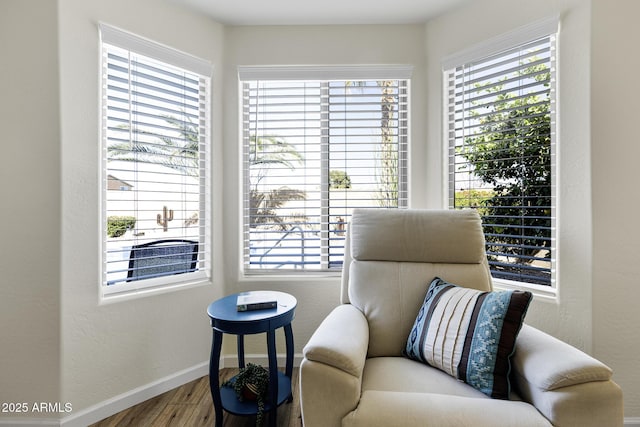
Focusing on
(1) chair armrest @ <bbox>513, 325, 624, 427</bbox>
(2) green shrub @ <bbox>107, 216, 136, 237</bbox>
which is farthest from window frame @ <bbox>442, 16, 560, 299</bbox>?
(2) green shrub @ <bbox>107, 216, 136, 237</bbox>

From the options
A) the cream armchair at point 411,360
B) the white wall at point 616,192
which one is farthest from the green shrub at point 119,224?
the white wall at point 616,192

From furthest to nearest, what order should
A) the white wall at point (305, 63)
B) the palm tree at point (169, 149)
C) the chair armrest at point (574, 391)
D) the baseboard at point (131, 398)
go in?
the white wall at point (305, 63) → the palm tree at point (169, 149) → the baseboard at point (131, 398) → the chair armrest at point (574, 391)

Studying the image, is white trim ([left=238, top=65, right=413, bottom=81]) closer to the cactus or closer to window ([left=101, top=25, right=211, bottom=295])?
window ([left=101, top=25, right=211, bottom=295])

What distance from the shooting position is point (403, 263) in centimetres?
165

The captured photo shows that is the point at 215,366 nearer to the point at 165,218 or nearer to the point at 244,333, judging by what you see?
the point at 244,333

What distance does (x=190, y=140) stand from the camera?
2107mm

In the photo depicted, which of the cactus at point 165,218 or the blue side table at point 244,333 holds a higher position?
the cactus at point 165,218

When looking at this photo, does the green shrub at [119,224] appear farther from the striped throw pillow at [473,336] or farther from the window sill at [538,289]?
the window sill at [538,289]

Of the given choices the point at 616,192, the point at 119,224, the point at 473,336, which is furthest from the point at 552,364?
the point at 119,224

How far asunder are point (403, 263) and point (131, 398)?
1.72 meters

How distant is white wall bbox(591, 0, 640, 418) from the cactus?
238cm

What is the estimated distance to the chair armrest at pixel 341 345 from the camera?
3.66 ft

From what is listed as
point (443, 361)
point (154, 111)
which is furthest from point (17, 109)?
point (443, 361)

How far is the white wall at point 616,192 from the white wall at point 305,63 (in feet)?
3.15
